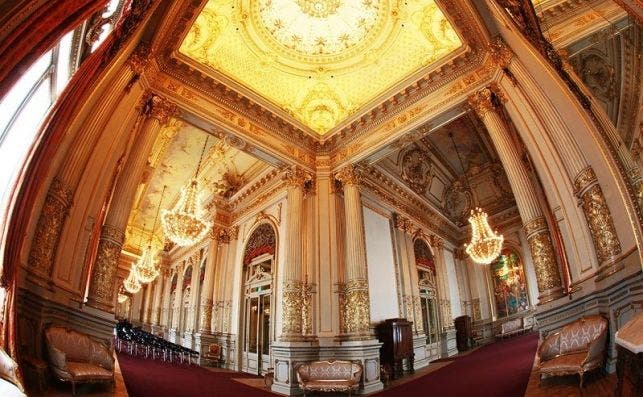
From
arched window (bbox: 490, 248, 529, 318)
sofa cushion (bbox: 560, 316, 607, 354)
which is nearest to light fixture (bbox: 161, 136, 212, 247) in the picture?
sofa cushion (bbox: 560, 316, 607, 354)

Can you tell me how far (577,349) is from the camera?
4.05 metres

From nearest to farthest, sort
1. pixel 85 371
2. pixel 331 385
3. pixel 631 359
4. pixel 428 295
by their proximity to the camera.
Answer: pixel 631 359
pixel 85 371
pixel 331 385
pixel 428 295

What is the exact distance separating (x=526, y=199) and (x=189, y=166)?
410 inches

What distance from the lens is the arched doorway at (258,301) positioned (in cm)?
996

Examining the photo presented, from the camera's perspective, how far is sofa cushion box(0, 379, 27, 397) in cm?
225

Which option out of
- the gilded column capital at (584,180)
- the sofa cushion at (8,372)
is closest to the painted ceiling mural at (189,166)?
the sofa cushion at (8,372)

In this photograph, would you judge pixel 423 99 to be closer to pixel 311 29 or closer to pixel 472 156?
pixel 311 29

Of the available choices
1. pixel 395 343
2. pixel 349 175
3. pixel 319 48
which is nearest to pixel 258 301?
pixel 395 343

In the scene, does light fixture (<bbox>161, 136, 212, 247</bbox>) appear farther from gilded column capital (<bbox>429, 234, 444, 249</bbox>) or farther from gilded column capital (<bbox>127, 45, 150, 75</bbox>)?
gilded column capital (<bbox>429, 234, 444, 249</bbox>)

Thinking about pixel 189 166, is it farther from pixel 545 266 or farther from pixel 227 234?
pixel 545 266

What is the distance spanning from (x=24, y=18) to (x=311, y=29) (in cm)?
749

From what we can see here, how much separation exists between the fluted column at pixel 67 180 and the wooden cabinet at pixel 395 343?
7.07 metres

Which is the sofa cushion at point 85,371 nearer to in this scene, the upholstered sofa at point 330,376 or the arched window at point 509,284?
the upholstered sofa at point 330,376

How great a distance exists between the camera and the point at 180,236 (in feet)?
23.7
